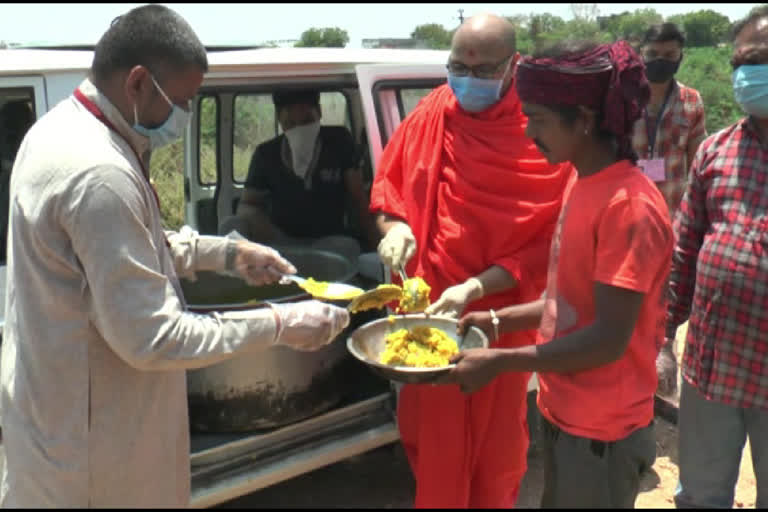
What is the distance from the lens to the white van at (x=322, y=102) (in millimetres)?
2783

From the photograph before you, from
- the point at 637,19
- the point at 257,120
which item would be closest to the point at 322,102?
the point at 257,120

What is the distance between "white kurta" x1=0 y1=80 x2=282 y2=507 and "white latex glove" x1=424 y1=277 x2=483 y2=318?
883 mm

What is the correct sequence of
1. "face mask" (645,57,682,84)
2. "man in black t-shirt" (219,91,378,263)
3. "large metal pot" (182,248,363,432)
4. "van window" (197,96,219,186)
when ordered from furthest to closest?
"van window" (197,96,219,186), "face mask" (645,57,682,84), "man in black t-shirt" (219,91,378,263), "large metal pot" (182,248,363,432)

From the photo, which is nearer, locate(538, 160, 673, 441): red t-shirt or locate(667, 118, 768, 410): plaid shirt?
locate(538, 160, 673, 441): red t-shirt

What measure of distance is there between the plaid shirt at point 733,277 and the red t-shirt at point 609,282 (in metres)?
0.54

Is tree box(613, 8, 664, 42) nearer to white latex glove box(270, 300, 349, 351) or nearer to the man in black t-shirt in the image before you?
the man in black t-shirt

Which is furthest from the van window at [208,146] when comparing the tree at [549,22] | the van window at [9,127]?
the tree at [549,22]

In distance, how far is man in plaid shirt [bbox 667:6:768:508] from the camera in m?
2.58

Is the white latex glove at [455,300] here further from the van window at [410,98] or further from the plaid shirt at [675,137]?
the plaid shirt at [675,137]

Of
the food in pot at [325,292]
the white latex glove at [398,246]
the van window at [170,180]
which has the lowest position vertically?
the van window at [170,180]

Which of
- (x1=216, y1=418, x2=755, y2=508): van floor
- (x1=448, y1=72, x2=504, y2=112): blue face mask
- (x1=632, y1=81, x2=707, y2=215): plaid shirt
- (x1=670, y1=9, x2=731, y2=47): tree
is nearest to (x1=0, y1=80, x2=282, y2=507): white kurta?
(x1=448, y1=72, x2=504, y2=112): blue face mask

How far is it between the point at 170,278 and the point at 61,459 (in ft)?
1.77

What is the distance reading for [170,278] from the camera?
2137 millimetres

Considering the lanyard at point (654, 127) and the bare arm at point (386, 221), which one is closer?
the bare arm at point (386, 221)
